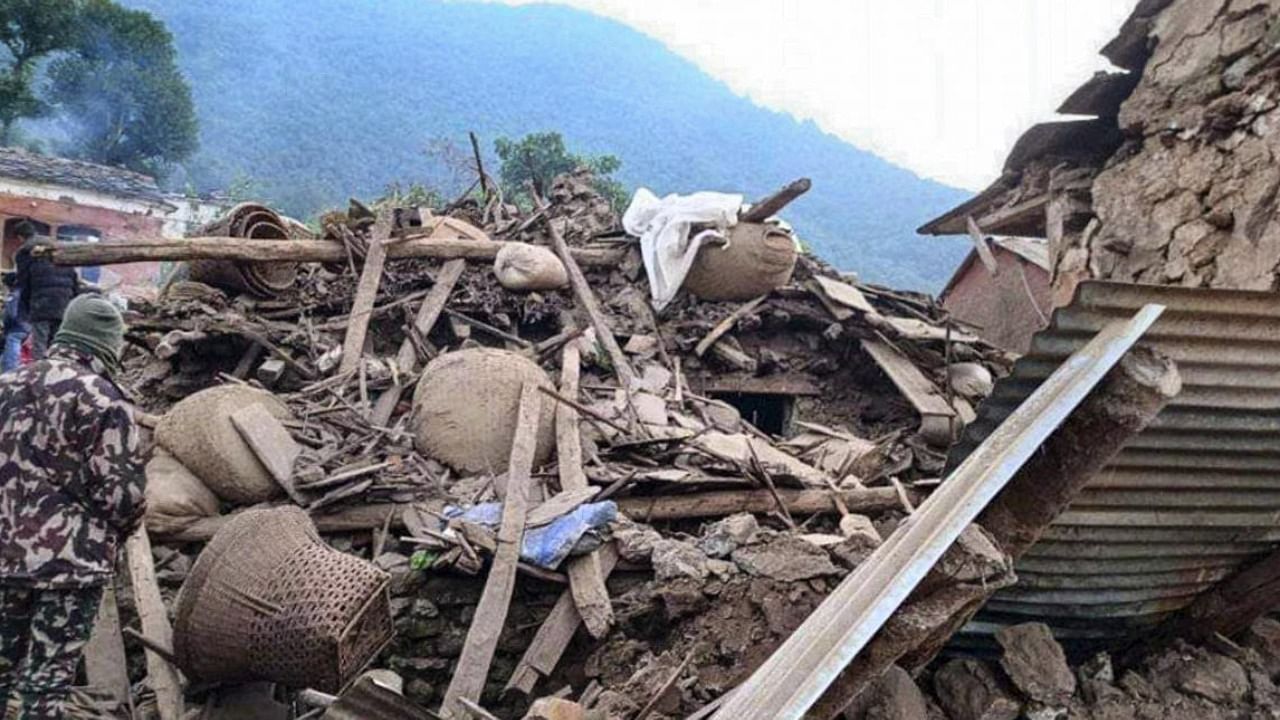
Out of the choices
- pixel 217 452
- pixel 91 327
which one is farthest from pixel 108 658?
pixel 91 327

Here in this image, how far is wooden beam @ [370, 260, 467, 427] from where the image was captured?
21.2 feet

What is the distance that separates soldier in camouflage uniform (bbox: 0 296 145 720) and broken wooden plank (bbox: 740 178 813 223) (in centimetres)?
598

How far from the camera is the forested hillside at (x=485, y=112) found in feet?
177

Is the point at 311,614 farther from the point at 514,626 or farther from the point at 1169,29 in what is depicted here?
the point at 1169,29

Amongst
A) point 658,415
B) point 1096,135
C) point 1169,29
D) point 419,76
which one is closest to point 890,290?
point 658,415

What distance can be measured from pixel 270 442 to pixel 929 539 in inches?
181

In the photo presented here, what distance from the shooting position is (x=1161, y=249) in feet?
13.5

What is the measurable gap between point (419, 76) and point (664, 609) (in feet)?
284

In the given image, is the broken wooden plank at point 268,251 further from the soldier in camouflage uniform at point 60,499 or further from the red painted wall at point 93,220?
the red painted wall at point 93,220

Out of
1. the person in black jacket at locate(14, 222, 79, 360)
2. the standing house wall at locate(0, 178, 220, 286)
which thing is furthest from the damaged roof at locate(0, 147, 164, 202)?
the person in black jacket at locate(14, 222, 79, 360)

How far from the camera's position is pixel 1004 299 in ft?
43.0

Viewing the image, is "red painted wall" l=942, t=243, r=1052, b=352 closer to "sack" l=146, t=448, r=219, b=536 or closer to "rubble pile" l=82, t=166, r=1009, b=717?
"rubble pile" l=82, t=166, r=1009, b=717

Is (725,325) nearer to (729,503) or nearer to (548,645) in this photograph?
(729,503)

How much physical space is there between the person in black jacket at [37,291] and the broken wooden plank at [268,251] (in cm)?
11
